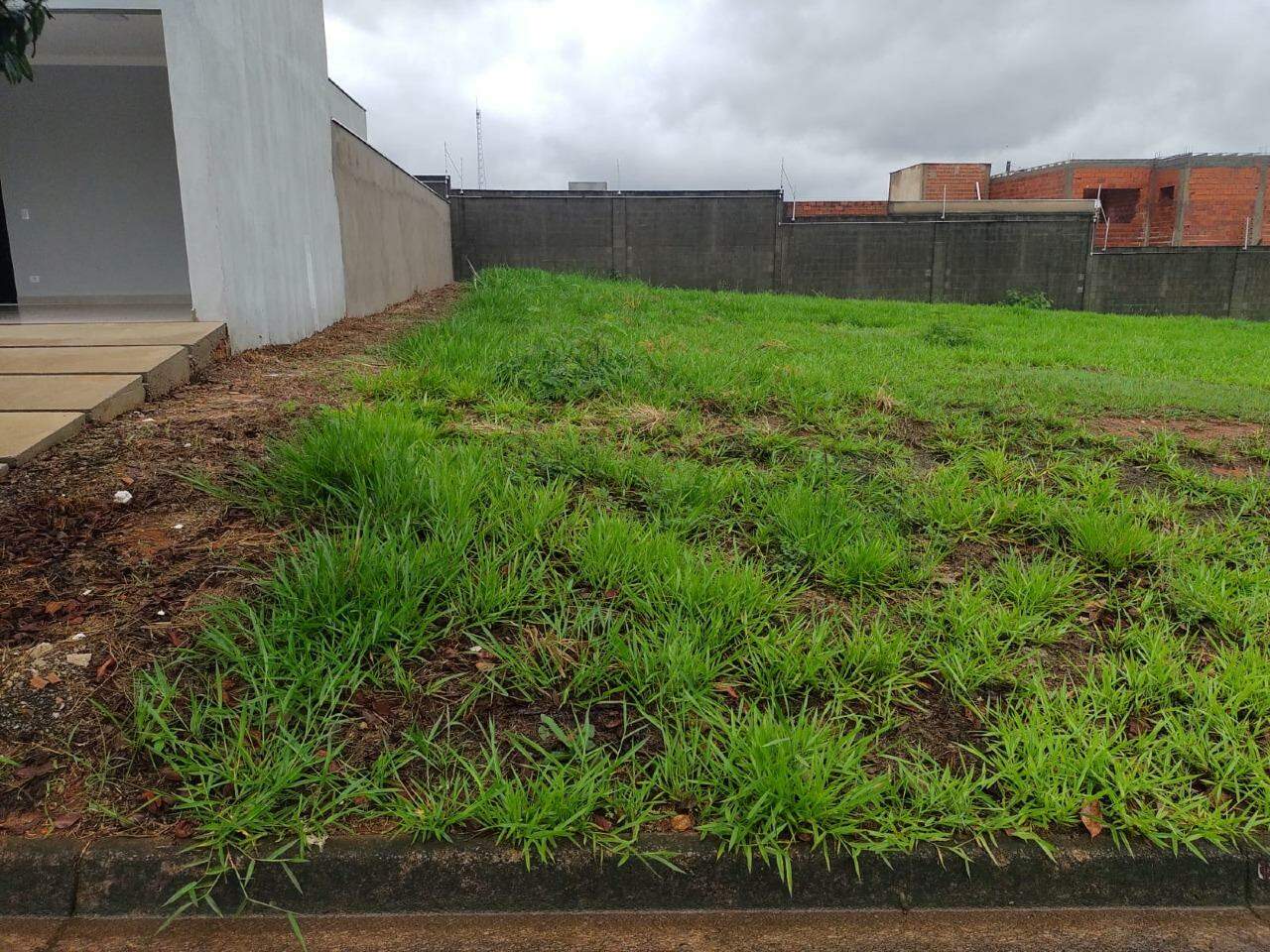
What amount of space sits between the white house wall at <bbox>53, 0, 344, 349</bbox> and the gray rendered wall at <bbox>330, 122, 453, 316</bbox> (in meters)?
0.65

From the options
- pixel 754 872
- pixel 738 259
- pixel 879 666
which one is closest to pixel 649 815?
pixel 754 872

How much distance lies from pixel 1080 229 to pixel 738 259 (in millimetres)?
8769

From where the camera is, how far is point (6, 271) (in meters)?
10.3

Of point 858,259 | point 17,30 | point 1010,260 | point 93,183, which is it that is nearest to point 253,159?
point 17,30

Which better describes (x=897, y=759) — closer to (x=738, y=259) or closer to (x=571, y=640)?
(x=571, y=640)

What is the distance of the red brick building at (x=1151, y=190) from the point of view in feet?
99.8

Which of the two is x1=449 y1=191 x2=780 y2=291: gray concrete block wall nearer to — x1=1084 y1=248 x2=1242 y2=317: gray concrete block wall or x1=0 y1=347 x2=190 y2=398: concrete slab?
x1=1084 y1=248 x2=1242 y2=317: gray concrete block wall

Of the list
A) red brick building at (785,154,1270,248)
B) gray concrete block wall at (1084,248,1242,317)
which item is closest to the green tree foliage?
gray concrete block wall at (1084,248,1242,317)

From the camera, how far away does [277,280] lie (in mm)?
6730

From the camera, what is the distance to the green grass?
6.45ft

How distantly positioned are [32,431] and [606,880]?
3.28 meters

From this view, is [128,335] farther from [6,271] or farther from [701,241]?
[701,241]

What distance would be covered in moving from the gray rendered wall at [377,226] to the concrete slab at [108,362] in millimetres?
4058

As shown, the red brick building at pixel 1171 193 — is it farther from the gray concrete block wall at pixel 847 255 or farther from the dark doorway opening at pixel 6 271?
the dark doorway opening at pixel 6 271
